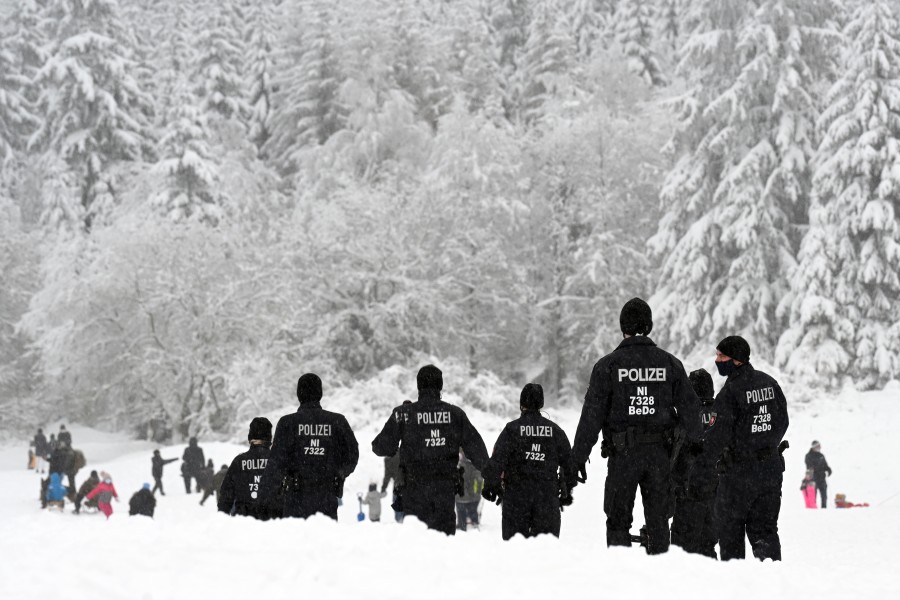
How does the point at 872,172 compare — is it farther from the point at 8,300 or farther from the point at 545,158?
the point at 8,300

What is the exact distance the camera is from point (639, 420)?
24.6ft

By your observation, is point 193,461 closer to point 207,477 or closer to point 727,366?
point 207,477

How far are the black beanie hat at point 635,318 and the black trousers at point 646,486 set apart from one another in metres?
0.82

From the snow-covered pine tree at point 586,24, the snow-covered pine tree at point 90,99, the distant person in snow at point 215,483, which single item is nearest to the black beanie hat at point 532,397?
the distant person in snow at point 215,483

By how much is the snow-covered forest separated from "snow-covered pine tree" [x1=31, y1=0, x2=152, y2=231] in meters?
0.15

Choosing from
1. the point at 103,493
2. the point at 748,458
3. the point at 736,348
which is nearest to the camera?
the point at 748,458

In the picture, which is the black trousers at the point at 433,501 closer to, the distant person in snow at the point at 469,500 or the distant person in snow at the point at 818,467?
the distant person in snow at the point at 469,500

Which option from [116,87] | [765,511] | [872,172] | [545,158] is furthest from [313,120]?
[765,511]

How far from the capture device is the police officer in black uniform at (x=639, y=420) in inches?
297

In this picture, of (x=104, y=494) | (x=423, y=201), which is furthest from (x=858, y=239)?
(x=104, y=494)

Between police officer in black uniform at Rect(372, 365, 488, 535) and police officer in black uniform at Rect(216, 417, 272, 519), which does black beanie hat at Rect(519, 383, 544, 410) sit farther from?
police officer in black uniform at Rect(216, 417, 272, 519)

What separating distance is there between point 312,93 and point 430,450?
45.9 metres

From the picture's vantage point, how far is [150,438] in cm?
4462

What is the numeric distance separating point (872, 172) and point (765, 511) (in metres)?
24.8
